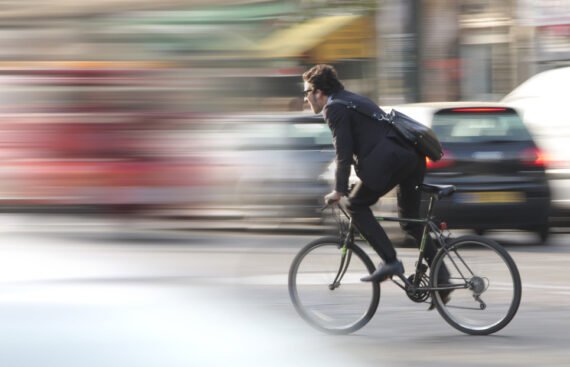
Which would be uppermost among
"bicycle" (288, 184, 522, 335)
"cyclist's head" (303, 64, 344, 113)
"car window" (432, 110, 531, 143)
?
"cyclist's head" (303, 64, 344, 113)

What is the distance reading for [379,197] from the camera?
7.26m

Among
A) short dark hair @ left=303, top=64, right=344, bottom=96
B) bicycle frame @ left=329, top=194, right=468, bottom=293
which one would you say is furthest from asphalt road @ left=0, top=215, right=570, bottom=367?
short dark hair @ left=303, top=64, right=344, bottom=96

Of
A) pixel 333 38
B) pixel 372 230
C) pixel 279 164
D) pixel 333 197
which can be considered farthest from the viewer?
pixel 333 38

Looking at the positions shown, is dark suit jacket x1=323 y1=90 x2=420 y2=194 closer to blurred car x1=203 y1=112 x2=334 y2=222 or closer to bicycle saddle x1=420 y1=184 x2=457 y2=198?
bicycle saddle x1=420 y1=184 x2=457 y2=198

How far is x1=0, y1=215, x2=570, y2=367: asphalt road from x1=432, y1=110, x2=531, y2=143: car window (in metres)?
1.07

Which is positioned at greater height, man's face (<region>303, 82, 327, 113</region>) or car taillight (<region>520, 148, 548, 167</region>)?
man's face (<region>303, 82, 327, 113</region>)

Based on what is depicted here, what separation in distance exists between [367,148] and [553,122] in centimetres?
710

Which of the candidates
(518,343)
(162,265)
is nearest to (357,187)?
(518,343)

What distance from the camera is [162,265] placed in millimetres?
10750

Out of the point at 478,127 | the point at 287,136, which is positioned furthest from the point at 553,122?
the point at 287,136

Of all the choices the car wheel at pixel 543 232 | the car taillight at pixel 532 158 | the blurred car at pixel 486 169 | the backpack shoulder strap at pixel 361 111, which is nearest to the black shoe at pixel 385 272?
the backpack shoulder strap at pixel 361 111

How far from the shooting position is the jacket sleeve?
7086mm

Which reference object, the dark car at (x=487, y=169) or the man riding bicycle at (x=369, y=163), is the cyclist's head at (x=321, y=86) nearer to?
the man riding bicycle at (x=369, y=163)

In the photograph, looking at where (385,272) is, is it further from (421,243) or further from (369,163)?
(369,163)
